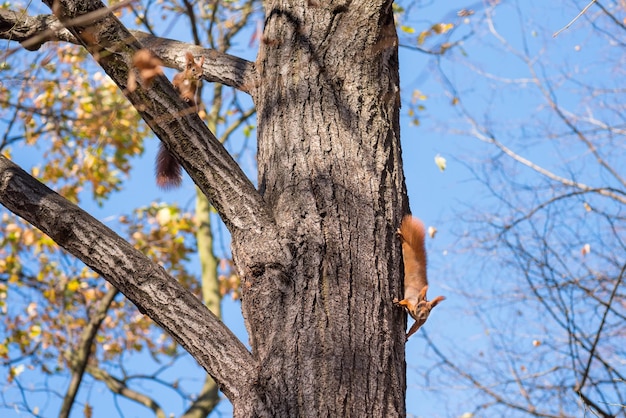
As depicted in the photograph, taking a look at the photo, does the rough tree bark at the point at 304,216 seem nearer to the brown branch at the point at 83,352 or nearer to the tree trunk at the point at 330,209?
the tree trunk at the point at 330,209

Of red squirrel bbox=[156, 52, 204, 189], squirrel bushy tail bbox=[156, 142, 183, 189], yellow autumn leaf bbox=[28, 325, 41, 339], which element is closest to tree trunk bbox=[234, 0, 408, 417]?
red squirrel bbox=[156, 52, 204, 189]

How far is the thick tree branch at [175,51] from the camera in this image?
2541mm

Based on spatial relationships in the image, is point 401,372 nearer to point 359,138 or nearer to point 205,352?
point 205,352

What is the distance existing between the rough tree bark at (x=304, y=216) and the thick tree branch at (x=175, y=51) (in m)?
0.18

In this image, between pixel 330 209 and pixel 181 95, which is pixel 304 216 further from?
pixel 181 95

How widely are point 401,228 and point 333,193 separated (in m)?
0.23

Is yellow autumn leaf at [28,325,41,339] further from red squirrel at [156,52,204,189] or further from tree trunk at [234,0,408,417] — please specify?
tree trunk at [234,0,408,417]

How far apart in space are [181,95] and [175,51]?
0.38 meters

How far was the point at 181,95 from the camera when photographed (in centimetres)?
240

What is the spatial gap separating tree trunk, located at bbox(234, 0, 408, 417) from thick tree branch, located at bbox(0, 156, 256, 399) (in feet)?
0.30

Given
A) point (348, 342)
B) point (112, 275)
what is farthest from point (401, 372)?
point (112, 275)

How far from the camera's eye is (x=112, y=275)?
193 cm

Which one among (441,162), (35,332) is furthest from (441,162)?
(35,332)

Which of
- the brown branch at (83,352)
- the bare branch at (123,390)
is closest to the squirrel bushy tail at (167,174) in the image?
the brown branch at (83,352)
